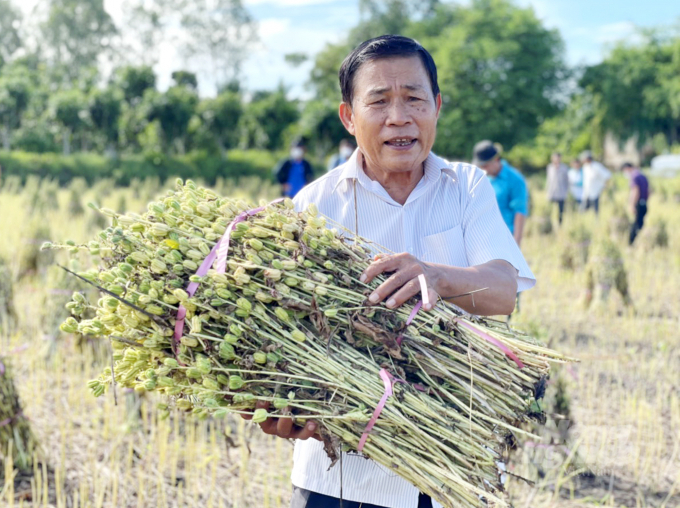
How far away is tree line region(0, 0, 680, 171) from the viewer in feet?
76.0

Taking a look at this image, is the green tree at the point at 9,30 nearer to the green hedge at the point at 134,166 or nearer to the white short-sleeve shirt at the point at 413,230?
the green hedge at the point at 134,166

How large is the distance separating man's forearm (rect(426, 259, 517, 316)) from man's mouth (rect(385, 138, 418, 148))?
313 mm

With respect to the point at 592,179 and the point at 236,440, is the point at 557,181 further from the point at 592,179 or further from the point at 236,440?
the point at 236,440

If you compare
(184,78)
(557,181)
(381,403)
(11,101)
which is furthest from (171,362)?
(184,78)

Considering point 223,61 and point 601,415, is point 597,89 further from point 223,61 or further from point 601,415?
point 601,415

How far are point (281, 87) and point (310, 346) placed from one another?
30.1 meters

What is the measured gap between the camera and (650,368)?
4.55 metres

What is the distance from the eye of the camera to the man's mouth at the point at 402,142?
5.19ft

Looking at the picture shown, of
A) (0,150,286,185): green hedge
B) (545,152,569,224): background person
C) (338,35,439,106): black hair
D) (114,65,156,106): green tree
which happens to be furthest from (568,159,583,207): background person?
(114,65,156,106): green tree

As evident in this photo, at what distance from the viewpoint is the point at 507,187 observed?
483cm

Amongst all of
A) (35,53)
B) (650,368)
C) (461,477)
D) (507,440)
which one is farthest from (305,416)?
(35,53)

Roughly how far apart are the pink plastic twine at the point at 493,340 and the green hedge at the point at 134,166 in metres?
16.9

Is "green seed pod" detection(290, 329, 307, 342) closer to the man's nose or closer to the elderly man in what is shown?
the elderly man

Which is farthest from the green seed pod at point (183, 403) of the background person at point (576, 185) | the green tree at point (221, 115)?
the green tree at point (221, 115)
